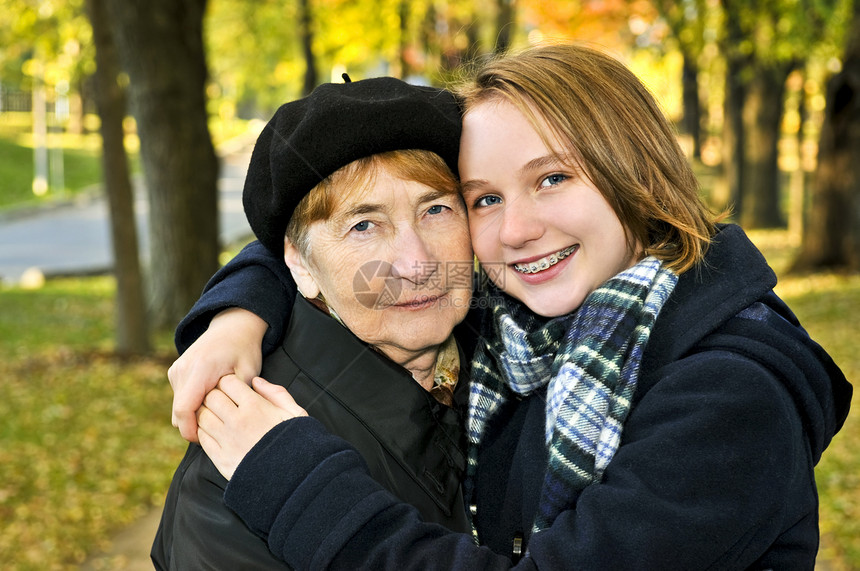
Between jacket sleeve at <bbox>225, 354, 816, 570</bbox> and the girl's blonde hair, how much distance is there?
0.40 m

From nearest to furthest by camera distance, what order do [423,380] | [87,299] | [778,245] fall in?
[423,380] → [87,299] → [778,245]

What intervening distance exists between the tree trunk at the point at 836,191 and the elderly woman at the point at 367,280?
1113 centimetres

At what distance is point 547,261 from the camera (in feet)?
7.16

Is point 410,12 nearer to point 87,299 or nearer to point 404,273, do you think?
point 87,299

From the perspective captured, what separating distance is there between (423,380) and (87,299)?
12256 millimetres

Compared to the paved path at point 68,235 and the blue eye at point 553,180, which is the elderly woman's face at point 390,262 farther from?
the paved path at point 68,235

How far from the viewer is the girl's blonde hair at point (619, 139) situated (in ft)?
6.89

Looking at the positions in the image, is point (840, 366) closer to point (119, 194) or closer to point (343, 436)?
point (119, 194)

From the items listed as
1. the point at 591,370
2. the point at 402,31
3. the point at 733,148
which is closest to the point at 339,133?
the point at 591,370

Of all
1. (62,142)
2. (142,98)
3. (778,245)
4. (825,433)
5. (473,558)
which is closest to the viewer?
(473,558)

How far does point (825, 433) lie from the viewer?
201 cm

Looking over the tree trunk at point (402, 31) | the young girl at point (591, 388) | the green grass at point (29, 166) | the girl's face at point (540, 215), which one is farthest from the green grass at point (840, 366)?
the green grass at point (29, 166)

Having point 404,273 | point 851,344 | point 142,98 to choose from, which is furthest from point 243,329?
point 851,344

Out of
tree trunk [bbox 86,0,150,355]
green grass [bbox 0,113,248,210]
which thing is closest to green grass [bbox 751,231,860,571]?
tree trunk [bbox 86,0,150,355]
